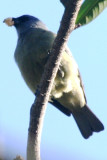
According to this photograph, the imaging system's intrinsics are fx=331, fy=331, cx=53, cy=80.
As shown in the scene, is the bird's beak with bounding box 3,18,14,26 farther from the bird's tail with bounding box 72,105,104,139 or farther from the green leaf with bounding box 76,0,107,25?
the green leaf with bounding box 76,0,107,25

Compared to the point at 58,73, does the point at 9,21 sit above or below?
above

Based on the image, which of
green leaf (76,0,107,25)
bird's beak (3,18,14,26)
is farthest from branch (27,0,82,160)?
bird's beak (3,18,14,26)

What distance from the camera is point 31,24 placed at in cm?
446

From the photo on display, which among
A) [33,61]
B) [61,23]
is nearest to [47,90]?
[61,23]

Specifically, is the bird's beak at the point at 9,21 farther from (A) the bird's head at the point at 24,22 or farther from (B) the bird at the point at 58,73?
(B) the bird at the point at 58,73

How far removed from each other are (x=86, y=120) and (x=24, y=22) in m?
1.65

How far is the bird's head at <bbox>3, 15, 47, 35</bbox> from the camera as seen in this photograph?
14.4ft

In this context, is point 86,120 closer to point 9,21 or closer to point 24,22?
point 24,22

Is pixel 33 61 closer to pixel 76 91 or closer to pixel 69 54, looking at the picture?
pixel 69 54

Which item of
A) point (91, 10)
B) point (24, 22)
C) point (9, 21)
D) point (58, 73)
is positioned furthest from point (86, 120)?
point (91, 10)

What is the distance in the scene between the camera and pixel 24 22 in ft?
15.5

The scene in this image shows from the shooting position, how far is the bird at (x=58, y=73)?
3496 mm

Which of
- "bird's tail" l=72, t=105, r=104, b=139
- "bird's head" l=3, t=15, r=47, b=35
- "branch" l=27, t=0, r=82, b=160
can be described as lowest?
"branch" l=27, t=0, r=82, b=160

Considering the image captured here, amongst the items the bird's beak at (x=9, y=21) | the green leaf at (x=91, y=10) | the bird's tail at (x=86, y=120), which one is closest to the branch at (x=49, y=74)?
the green leaf at (x=91, y=10)
